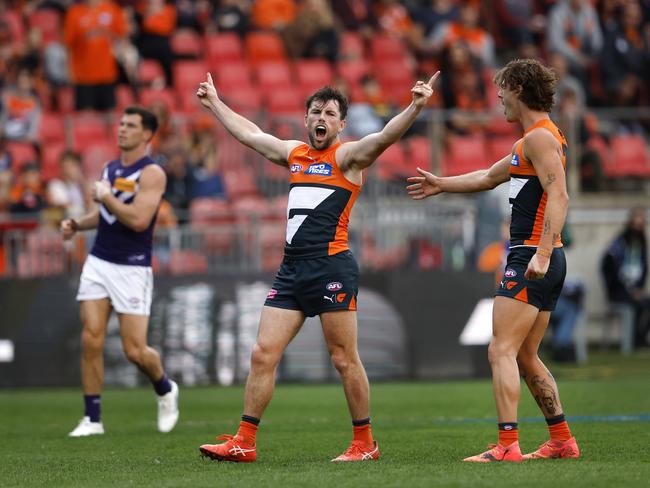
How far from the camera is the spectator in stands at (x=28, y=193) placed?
1756 centimetres

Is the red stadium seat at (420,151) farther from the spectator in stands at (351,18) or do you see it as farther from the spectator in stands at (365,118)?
the spectator in stands at (351,18)

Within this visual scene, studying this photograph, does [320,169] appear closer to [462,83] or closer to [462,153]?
[462,153]

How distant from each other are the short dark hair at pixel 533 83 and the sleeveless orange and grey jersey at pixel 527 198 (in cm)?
12

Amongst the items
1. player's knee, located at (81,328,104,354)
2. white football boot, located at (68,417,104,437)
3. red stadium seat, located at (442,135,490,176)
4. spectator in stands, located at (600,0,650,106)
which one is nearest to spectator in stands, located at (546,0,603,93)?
spectator in stands, located at (600,0,650,106)

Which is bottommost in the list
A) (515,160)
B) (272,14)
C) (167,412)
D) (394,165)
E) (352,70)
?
(167,412)

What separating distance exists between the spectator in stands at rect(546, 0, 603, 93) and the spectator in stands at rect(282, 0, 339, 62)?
4.54m

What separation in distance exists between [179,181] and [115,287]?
753 cm

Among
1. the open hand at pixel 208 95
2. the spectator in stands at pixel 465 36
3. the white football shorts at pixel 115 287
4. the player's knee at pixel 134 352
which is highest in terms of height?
the spectator in stands at pixel 465 36

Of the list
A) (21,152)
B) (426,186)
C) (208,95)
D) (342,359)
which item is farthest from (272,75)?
(342,359)

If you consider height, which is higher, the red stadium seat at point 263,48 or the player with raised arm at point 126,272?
the red stadium seat at point 263,48

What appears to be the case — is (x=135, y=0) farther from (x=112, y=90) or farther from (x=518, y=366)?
(x=518, y=366)

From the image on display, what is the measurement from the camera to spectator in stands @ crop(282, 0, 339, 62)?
23188 millimetres

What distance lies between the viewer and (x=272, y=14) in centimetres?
2411

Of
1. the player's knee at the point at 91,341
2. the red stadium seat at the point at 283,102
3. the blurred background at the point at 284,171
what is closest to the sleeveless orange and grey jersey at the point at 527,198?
the player's knee at the point at 91,341
